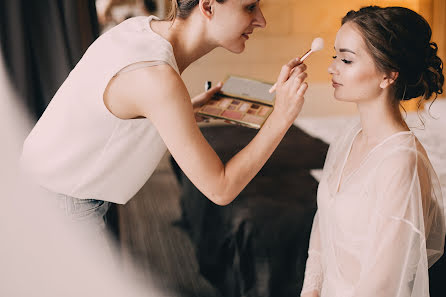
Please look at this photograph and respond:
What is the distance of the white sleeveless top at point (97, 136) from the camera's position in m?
1.00

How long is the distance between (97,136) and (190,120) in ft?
0.77

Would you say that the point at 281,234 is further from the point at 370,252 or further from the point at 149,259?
→ the point at 149,259

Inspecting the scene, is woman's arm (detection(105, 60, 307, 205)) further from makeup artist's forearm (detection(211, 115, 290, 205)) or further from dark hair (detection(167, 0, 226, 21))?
dark hair (detection(167, 0, 226, 21))

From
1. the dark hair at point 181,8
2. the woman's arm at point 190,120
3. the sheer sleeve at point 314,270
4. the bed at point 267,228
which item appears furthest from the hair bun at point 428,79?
the dark hair at point 181,8

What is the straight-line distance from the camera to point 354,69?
1185 mm

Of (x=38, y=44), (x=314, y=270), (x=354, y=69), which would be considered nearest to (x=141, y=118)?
(x=354, y=69)

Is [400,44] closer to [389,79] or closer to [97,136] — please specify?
[389,79]

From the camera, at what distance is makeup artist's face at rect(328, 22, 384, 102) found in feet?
3.84

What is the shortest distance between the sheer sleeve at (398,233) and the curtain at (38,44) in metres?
1.33

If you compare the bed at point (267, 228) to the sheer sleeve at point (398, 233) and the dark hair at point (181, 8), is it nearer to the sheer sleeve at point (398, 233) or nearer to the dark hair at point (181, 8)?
the sheer sleeve at point (398, 233)

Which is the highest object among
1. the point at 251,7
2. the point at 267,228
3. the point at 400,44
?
the point at 251,7

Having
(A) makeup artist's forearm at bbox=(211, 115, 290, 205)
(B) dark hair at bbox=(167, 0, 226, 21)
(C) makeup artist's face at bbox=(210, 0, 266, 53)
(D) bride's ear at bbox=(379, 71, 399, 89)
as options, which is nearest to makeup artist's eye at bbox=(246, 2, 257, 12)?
(C) makeup artist's face at bbox=(210, 0, 266, 53)

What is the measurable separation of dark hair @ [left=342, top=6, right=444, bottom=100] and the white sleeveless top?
51cm

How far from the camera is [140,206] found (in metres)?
3.00
